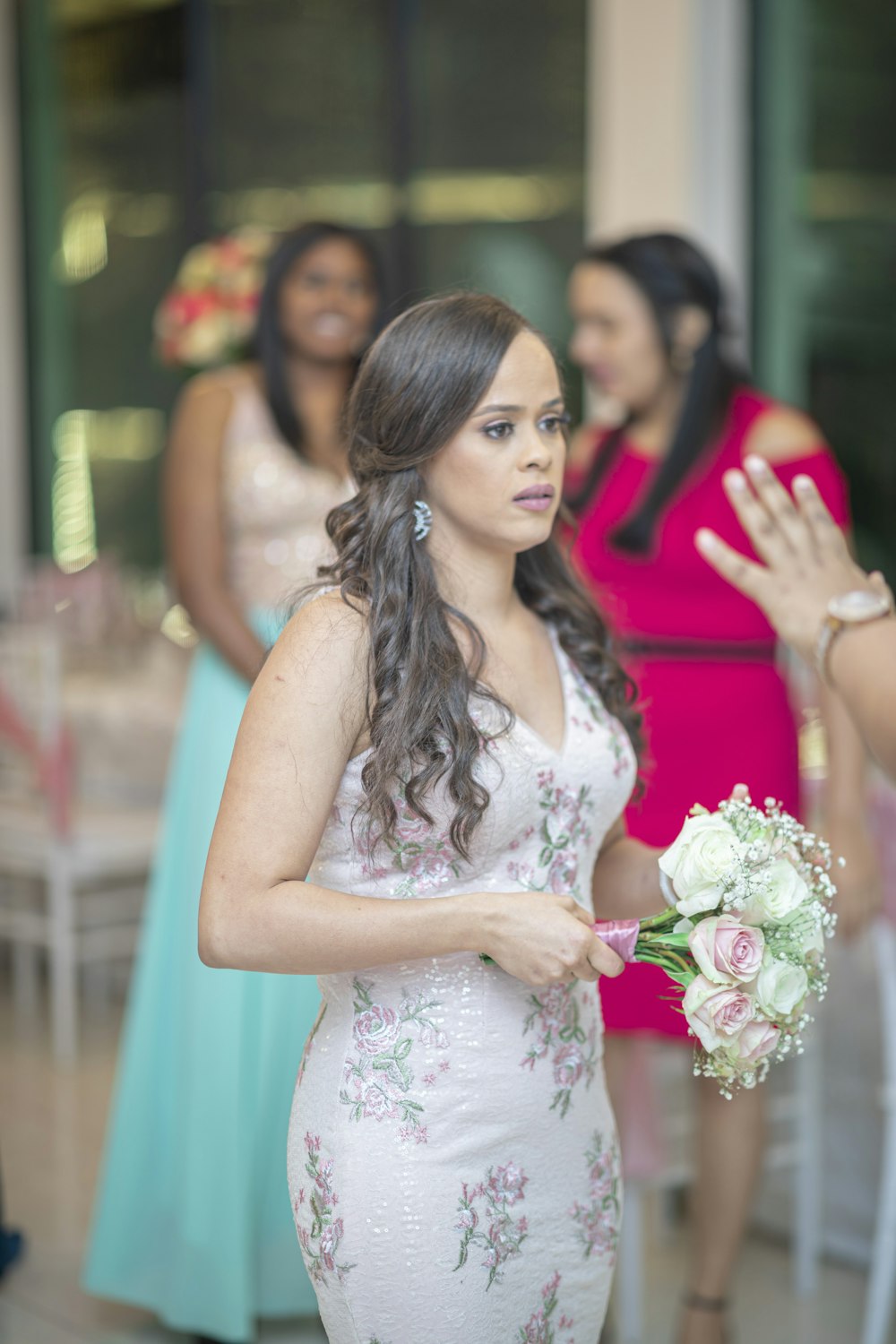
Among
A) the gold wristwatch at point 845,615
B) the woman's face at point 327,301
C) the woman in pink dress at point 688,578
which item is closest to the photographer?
the gold wristwatch at point 845,615

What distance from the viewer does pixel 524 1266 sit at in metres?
1.62

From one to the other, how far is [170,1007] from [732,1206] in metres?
1.01

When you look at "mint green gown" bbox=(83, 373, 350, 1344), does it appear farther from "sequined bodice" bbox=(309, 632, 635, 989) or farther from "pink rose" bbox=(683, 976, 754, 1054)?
"pink rose" bbox=(683, 976, 754, 1054)

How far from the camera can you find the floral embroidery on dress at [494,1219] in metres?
1.57

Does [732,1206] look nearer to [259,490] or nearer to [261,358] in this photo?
[259,490]

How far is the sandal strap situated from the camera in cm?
255

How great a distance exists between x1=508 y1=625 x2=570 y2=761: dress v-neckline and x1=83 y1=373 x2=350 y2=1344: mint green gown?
0.97 m

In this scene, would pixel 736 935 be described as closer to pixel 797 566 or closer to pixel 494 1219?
pixel 494 1219

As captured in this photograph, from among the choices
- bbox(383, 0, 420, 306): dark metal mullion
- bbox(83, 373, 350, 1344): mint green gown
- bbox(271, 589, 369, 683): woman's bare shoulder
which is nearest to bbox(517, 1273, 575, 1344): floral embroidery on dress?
bbox(271, 589, 369, 683): woman's bare shoulder

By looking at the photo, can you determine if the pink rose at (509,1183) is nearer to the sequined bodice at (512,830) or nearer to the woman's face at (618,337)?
the sequined bodice at (512,830)

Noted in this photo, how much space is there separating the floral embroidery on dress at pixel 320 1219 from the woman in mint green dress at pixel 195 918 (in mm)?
1116

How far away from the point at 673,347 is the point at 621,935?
1.55m

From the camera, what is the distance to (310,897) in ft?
4.87

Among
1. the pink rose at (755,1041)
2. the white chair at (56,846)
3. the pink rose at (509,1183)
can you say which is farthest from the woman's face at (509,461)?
the white chair at (56,846)
